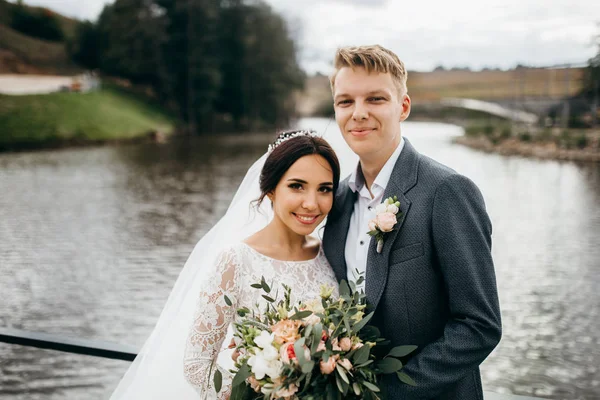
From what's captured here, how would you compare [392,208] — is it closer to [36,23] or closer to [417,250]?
[417,250]

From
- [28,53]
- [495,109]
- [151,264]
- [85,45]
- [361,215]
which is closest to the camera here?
[361,215]

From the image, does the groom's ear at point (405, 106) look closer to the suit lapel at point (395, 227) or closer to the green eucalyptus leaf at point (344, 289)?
the suit lapel at point (395, 227)

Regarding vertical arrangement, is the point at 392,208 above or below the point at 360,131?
below

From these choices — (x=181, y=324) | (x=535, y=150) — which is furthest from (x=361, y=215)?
(x=535, y=150)

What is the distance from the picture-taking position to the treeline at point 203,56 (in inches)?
1806

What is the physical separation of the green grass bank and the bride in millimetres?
29402

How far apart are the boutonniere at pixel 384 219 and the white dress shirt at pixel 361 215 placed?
19 cm

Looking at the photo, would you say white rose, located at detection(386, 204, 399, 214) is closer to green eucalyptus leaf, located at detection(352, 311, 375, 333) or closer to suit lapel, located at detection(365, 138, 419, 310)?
suit lapel, located at detection(365, 138, 419, 310)

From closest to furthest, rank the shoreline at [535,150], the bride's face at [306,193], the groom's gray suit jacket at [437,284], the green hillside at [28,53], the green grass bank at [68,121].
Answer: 1. the groom's gray suit jacket at [437,284]
2. the bride's face at [306,193]
3. the shoreline at [535,150]
4. the green grass bank at [68,121]
5. the green hillside at [28,53]

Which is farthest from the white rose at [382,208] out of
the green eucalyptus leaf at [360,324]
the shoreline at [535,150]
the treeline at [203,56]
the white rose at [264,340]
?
the treeline at [203,56]

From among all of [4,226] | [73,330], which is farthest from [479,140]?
[73,330]

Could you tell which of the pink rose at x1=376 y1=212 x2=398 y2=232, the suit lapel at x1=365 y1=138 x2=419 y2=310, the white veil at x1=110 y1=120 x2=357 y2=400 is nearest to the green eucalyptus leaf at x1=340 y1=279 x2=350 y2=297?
the suit lapel at x1=365 y1=138 x2=419 y2=310

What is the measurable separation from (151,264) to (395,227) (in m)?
8.70

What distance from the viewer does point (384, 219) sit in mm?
2102
